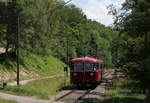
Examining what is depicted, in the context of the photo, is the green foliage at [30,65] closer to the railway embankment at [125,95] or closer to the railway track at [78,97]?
the railway track at [78,97]

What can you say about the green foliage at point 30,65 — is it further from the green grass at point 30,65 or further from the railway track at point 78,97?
the railway track at point 78,97

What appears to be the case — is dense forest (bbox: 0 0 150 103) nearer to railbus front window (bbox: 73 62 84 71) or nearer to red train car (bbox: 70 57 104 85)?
red train car (bbox: 70 57 104 85)

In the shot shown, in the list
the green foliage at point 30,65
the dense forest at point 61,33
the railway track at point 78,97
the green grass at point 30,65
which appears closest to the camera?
the dense forest at point 61,33

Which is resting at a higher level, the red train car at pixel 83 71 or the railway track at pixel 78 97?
the red train car at pixel 83 71

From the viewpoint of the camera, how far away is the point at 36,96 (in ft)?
78.7

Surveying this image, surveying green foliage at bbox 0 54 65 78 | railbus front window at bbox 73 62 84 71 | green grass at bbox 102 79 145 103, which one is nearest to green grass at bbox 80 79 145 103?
green grass at bbox 102 79 145 103

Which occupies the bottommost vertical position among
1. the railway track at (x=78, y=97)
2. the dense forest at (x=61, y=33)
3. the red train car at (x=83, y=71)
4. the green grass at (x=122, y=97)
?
the railway track at (x=78, y=97)

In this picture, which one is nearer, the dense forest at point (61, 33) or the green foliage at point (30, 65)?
the dense forest at point (61, 33)

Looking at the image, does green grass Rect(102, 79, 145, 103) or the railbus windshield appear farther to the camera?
the railbus windshield

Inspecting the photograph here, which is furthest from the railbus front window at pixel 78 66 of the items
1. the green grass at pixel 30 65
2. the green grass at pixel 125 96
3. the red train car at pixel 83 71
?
the green grass at pixel 30 65

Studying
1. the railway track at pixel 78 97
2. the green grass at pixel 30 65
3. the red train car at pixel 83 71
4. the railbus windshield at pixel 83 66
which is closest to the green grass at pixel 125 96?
the railway track at pixel 78 97

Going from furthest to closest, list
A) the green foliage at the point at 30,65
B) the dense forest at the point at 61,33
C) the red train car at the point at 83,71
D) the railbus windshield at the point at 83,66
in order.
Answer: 1. the green foliage at the point at 30,65
2. the railbus windshield at the point at 83,66
3. the red train car at the point at 83,71
4. the dense forest at the point at 61,33

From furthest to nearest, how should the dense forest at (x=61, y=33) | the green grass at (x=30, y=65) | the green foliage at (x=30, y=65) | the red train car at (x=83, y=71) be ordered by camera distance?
the green foliage at (x=30, y=65) → the green grass at (x=30, y=65) → the red train car at (x=83, y=71) → the dense forest at (x=61, y=33)

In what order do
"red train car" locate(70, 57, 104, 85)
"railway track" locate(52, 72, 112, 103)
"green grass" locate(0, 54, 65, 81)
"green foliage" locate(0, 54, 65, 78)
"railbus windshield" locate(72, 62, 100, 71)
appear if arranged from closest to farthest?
"railway track" locate(52, 72, 112, 103) → "red train car" locate(70, 57, 104, 85) → "railbus windshield" locate(72, 62, 100, 71) → "green grass" locate(0, 54, 65, 81) → "green foliage" locate(0, 54, 65, 78)
